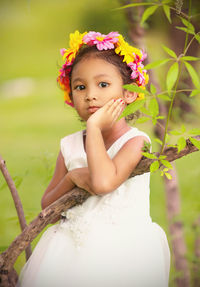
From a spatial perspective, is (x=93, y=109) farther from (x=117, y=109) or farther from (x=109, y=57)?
(x=109, y=57)

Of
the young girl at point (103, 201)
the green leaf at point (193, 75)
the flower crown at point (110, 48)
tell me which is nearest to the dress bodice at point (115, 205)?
the young girl at point (103, 201)

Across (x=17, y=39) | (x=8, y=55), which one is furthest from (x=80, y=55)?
(x=8, y=55)

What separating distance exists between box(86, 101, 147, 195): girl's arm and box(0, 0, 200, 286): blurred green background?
1.10 m

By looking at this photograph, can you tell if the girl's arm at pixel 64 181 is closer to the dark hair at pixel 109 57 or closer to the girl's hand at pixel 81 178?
the girl's hand at pixel 81 178

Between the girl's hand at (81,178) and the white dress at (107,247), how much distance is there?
9cm

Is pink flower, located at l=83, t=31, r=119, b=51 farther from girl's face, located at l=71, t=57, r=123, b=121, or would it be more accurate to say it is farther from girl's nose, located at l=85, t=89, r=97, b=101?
girl's nose, located at l=85, t=89, r=97, b=101

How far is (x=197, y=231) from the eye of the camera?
2.39 meters

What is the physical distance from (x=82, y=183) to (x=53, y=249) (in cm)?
25

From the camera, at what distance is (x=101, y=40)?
147 centimetres

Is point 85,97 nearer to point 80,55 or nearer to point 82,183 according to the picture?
point 80,55

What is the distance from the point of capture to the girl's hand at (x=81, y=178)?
1.31 m

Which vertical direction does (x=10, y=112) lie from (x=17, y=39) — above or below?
below

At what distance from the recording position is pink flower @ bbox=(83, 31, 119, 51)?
145 cm

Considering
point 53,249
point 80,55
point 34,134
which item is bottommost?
point 53,249
